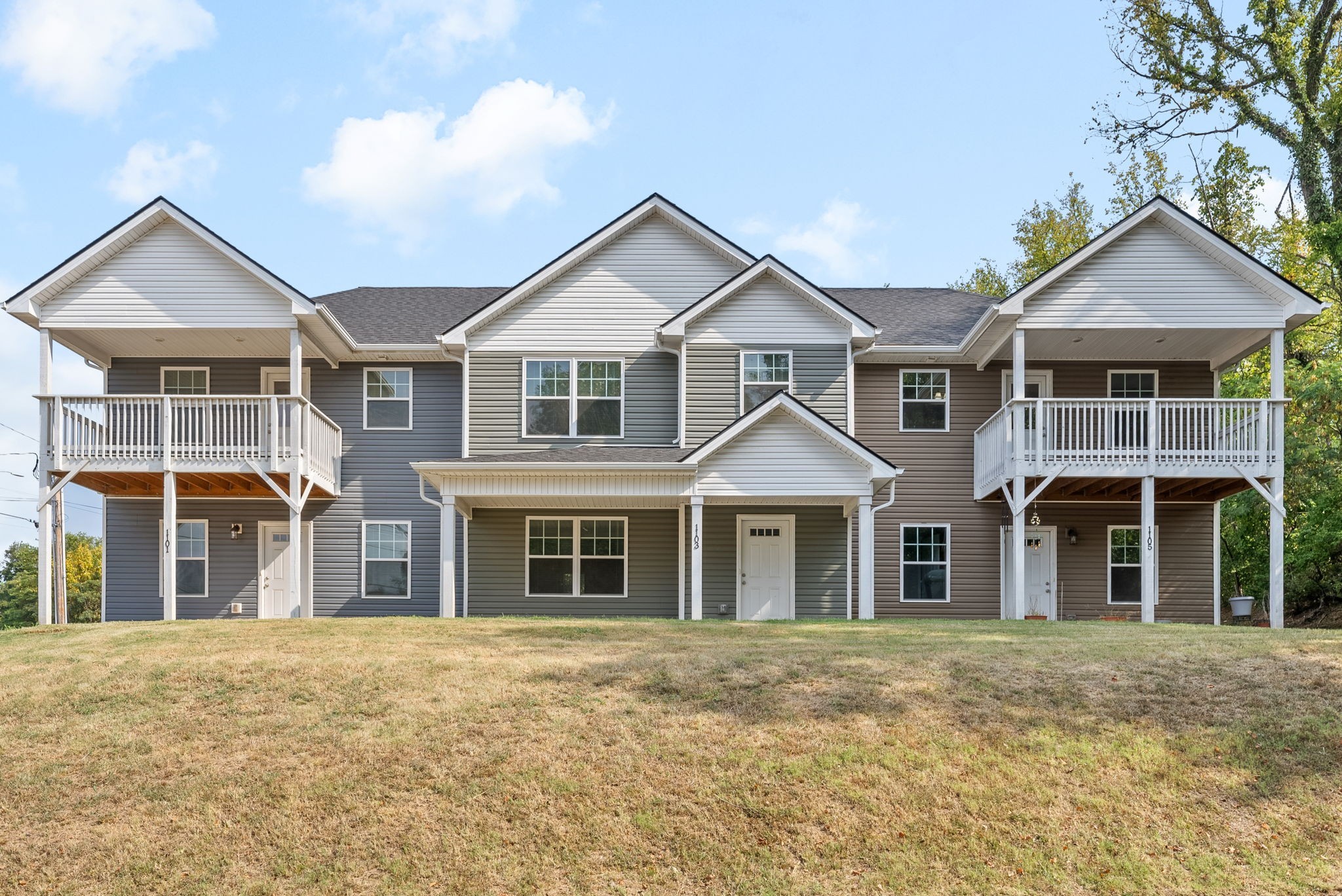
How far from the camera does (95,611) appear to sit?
5853 cm

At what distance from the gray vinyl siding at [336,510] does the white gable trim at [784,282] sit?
15.6 ft

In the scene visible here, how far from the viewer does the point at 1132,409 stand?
19.1 metres

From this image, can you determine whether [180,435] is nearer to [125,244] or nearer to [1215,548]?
[125,244]

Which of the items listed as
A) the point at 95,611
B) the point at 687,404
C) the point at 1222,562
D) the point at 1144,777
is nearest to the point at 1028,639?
the point at 1144,777

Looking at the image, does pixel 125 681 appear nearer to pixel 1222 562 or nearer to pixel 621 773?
pixel 621 773

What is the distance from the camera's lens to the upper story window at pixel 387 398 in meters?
21.3

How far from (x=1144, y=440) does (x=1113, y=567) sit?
10.7 feet

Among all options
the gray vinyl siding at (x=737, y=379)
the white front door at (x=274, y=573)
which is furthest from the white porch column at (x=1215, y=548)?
the white front door at (x=274, y=573)

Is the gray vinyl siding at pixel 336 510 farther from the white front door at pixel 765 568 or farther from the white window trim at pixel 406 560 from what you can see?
the white front door at pixel 765 568

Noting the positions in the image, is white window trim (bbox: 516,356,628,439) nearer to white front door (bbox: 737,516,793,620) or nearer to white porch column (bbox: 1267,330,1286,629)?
white front door (bbox: 737,516,793,620)

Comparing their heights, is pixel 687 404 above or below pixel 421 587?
above

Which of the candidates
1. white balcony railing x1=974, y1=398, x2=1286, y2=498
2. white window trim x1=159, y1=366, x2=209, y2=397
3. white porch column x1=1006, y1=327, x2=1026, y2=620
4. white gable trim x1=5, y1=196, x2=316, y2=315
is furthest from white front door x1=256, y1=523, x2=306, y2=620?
white balcony railing x1=974, y1=398, x2=1286, y2=498

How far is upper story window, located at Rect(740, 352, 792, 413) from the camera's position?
791 inches

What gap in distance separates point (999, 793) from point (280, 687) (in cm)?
724
